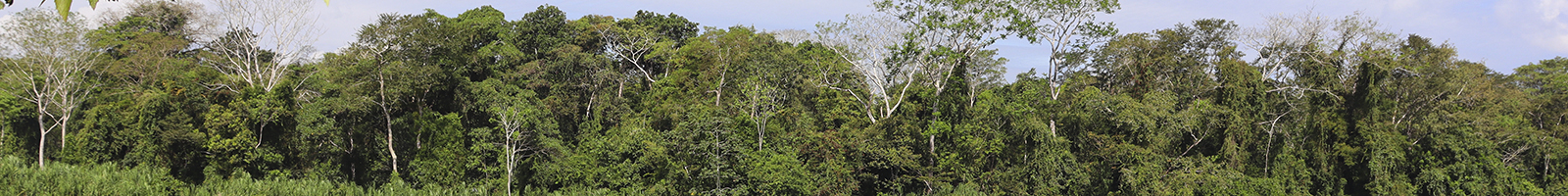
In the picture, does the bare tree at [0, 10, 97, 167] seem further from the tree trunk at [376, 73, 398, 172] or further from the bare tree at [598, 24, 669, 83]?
the bare tree at [598, 24, 669, 83]

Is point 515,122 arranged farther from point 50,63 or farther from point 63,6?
point 63,6

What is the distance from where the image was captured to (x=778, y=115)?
23.6 metres

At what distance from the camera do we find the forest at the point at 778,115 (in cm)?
2178

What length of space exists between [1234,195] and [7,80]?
3512 centimetres

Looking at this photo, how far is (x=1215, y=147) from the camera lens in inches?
912

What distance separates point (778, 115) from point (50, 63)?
21006mm

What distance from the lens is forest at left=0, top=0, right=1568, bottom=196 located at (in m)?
21.8

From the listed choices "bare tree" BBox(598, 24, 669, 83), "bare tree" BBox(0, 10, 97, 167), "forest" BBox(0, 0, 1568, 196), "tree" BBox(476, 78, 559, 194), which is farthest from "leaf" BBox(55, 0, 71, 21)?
"bare tree" BBox(0, 10, 97, 167)

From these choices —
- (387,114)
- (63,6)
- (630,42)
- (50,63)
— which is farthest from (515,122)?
(63,6)

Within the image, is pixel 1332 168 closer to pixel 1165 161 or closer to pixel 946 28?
pixel 1165 161

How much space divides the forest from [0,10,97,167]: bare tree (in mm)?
84

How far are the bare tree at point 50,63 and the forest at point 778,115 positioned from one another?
8 centimetres

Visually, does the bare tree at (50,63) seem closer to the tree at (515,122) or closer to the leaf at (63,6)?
the tree at (515,122)

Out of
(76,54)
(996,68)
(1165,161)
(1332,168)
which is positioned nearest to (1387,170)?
(1332,168)
